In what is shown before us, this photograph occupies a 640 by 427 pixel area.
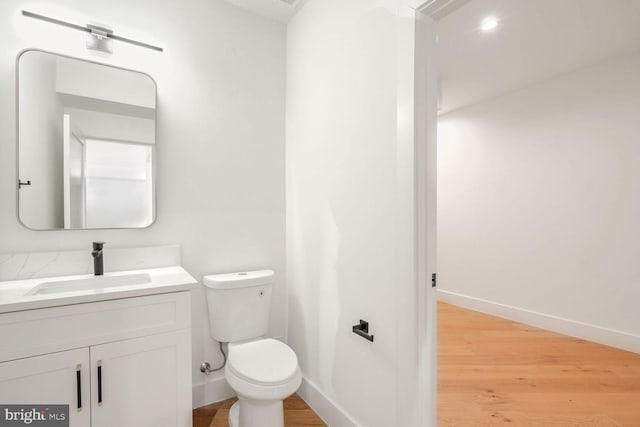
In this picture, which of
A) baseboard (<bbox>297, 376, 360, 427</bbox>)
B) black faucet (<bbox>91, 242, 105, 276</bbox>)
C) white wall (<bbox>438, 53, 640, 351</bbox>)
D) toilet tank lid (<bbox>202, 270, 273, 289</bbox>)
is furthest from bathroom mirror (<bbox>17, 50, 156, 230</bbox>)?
white wall (<bbox>438, 53, 640, 351</bbox>)

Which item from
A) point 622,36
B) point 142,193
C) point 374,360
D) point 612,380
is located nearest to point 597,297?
point 612,380

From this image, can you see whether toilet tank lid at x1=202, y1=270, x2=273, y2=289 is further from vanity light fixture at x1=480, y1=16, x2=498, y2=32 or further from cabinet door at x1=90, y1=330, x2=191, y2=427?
vanity light fixture at x1=480, y1=16, x2=498, y2=32

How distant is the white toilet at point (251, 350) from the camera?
1.38m

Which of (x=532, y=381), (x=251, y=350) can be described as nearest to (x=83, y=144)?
(x=251, y=350)

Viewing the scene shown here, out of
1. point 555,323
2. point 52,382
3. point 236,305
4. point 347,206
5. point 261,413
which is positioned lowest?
point 555,323

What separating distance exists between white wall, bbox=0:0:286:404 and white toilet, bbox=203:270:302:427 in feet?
0.67

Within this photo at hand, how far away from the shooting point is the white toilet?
1.38 metres

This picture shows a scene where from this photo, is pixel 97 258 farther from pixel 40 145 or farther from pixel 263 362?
pixel 263 362

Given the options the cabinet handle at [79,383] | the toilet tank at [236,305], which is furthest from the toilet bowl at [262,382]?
the cabinet handle at [79,383]

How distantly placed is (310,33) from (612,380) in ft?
10.3

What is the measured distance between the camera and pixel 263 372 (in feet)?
4.68

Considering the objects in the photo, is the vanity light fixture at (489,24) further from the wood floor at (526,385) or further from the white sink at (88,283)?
the white sink at (88,283)

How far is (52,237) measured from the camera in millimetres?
1578

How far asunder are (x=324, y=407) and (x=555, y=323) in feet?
8.36
